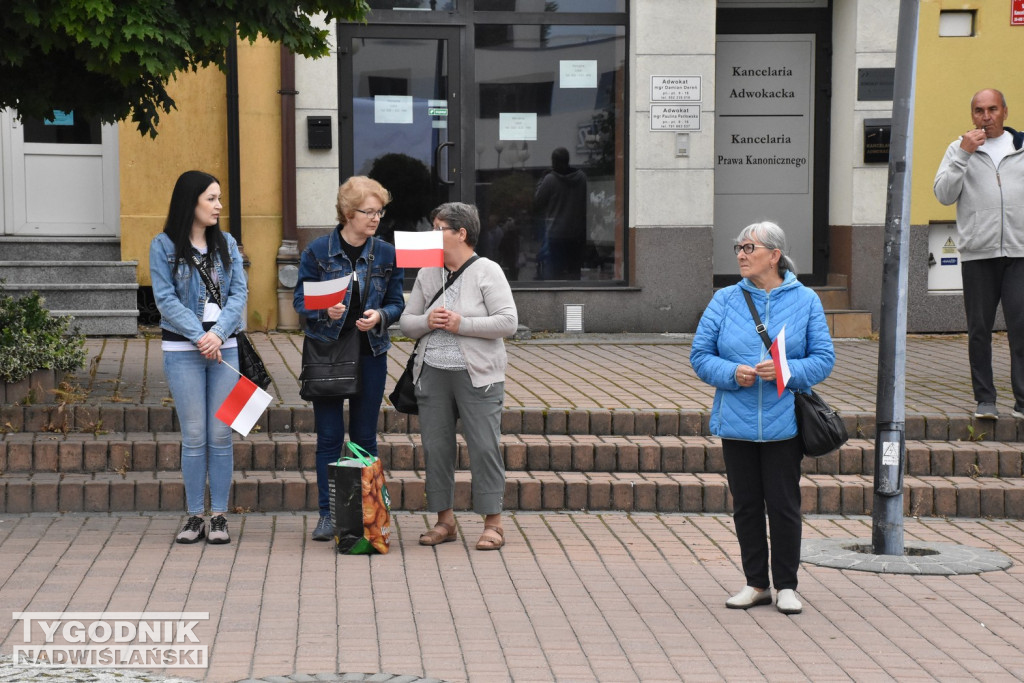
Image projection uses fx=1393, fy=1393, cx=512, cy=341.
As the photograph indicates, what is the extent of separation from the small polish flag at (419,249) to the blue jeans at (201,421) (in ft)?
3.50

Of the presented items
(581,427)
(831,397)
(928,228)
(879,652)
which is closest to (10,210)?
(581,427)

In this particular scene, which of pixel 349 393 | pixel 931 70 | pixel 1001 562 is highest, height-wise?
pixel 931 70

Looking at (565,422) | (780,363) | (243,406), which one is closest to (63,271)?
(565,422)

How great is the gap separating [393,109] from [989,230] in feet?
19.8

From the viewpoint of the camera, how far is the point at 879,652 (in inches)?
213

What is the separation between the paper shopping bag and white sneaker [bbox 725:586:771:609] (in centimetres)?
177

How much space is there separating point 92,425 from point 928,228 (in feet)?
27.4

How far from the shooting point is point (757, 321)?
5.91 m

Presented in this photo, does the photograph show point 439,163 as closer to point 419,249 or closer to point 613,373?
point 613,373

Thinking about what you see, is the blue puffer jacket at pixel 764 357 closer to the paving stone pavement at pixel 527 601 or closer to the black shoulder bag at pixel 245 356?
the paving stone pavement at pixel 527 601

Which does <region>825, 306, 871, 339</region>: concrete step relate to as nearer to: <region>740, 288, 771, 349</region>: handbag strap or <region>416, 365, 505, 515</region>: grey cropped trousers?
<region>416, 365, 505, 515</region>: grey cropped trousers

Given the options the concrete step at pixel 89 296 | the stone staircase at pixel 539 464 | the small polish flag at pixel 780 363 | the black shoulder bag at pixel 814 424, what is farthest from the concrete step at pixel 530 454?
the concrete step at pixel 89 296

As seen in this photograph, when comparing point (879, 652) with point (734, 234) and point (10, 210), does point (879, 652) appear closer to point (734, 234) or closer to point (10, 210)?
point (734, 234)

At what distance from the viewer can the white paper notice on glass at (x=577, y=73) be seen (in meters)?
13.1
